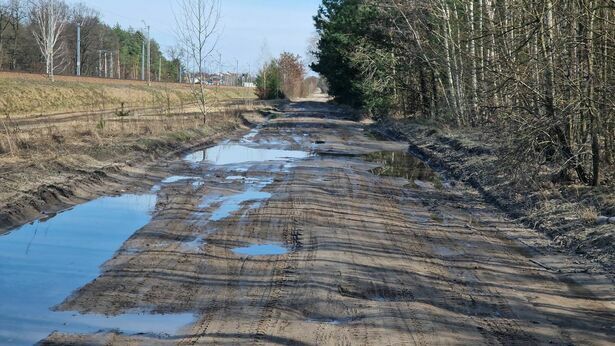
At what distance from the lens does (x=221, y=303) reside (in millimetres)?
6449

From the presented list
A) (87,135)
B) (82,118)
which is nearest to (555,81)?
(87,135)

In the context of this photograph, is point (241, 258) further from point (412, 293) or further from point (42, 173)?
point (42, 173)

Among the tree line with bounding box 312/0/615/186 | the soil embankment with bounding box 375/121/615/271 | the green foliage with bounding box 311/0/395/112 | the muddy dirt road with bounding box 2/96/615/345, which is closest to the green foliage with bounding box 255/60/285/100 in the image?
the green foliage with bounding box 311/0/395/112

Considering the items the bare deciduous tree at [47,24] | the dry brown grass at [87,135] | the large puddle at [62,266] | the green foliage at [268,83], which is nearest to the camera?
the large puddle at [62,266]

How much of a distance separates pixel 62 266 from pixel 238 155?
1447cm

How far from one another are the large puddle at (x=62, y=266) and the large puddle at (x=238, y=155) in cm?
772

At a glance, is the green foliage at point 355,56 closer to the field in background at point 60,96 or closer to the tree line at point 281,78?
the field in background at point 60,96

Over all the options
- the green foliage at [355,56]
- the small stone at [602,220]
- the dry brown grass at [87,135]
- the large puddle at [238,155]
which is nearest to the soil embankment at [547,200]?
the small stone at [602,220]

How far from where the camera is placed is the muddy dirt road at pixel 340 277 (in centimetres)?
578

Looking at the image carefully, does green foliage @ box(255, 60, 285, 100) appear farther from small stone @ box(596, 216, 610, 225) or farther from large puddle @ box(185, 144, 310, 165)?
small stone @ box(596, 216, 610, 225)

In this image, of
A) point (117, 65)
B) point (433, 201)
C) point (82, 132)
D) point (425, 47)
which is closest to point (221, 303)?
point (433, 201)

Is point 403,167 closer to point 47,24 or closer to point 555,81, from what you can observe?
point 555,81

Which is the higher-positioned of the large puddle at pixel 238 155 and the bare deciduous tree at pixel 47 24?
the bare deciduous tree at pixel 47 24

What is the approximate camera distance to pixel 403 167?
65.3 feet
